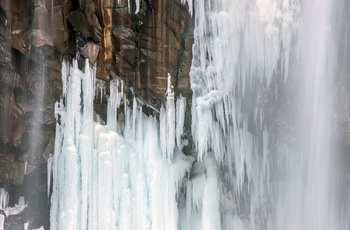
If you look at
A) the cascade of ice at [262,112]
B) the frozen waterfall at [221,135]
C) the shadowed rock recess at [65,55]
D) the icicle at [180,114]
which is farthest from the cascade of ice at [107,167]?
the cascade of ice at [262,112]

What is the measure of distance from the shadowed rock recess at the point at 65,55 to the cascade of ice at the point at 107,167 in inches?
15.1

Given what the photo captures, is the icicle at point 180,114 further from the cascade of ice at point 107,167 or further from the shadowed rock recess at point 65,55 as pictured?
the cascade of ice at point 107,167

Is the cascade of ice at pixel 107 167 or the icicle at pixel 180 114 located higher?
the icicle at pixel 180 114

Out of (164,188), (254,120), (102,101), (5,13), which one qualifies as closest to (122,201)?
(164,188)

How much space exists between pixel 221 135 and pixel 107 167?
3180mm

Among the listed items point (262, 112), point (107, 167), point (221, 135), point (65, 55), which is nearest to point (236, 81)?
point (262, 112)

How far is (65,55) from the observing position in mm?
12258

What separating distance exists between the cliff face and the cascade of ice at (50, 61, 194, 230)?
1.36 ft

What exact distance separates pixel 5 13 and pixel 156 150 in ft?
15.9

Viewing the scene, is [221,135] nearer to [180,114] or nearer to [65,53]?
[180,114]

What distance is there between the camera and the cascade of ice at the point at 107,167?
12328 mm

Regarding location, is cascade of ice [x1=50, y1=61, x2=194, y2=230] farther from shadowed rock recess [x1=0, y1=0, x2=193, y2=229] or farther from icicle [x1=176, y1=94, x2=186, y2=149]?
icicle [x1=176, y1=94, x2=186, y2=149]

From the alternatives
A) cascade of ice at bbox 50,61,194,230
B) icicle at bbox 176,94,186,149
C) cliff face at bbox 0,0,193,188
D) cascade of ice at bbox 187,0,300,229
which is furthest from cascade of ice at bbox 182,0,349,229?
cascade of ice at bbox 50,61,194,230

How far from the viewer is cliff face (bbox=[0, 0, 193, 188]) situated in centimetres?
1193
